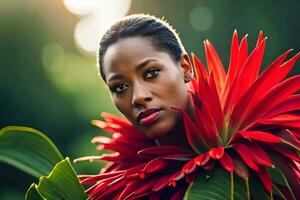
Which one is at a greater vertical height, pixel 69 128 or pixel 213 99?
pixel 213 99

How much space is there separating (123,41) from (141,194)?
240mm

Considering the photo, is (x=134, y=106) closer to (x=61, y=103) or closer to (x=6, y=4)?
(x=61, y=103)

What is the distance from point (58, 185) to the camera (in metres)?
0.79

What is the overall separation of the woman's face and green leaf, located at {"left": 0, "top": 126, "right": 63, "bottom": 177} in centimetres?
15

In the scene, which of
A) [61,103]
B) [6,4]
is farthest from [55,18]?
[61,103]

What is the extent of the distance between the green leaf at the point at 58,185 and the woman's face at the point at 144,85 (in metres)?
0.16

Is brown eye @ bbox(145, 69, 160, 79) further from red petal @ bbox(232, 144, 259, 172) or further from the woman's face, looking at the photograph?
red petal @ bbox(232, 144, 259, 172)

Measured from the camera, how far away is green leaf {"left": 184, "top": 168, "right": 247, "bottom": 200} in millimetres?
729

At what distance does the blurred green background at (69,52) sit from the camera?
5434mm

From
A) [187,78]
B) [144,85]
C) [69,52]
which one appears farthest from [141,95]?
[69,52]

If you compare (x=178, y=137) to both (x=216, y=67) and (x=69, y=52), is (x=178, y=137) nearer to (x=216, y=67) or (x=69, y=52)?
(x=216, y=67)

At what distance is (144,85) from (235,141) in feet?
0.51

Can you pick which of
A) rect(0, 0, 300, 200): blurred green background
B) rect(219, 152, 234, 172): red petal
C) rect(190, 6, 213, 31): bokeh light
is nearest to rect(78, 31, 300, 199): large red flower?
rect(219, 152, 234, 172): red petal

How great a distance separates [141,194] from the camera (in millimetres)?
826
